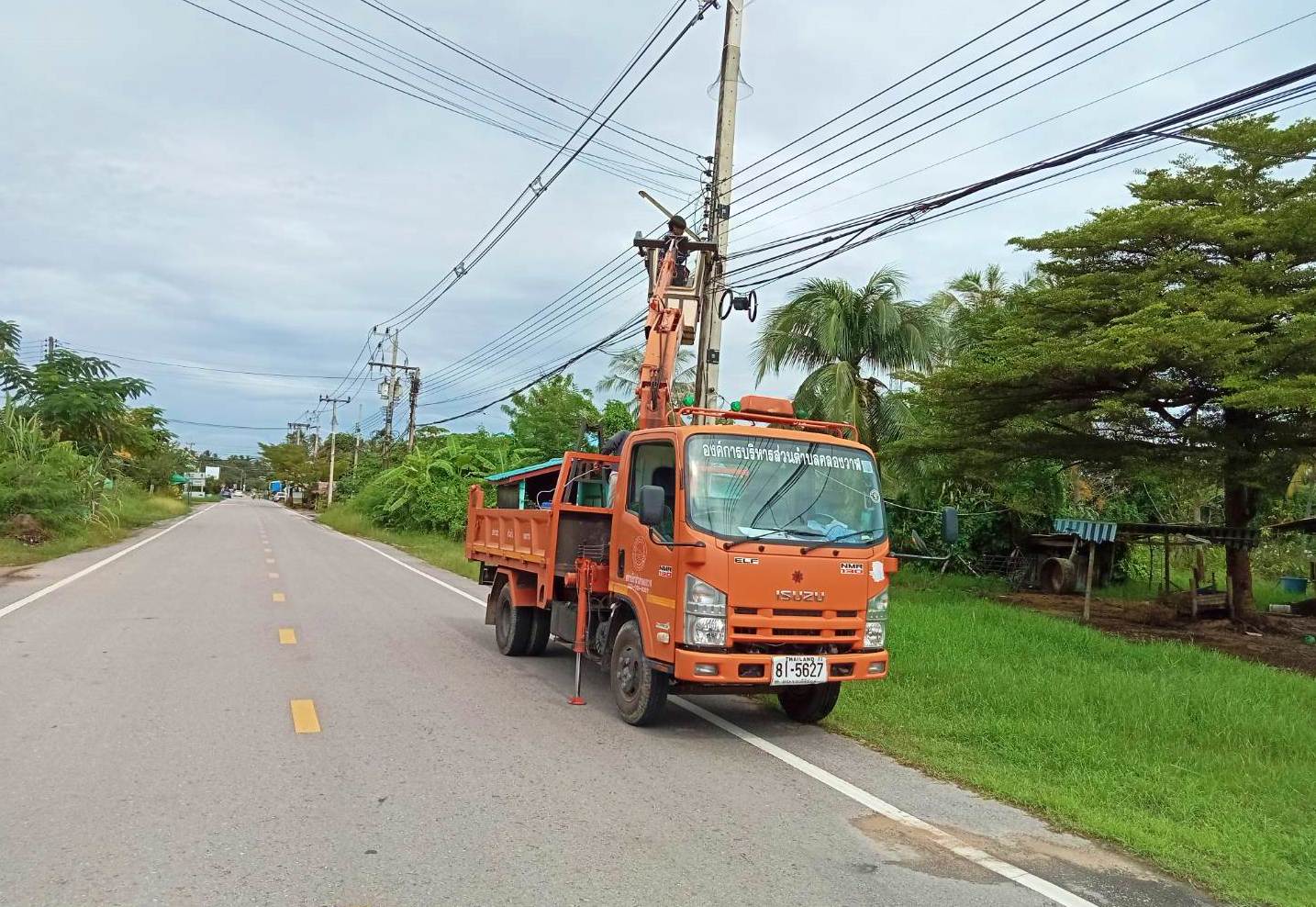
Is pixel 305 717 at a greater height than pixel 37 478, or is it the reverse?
pixel 37 478

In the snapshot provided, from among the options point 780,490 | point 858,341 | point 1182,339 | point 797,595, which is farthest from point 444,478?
point 797,595

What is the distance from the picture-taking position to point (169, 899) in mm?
4176

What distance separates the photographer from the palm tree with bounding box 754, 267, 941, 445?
2255 cm

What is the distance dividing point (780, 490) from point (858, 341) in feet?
53.1

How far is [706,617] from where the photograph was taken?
23.5 feet

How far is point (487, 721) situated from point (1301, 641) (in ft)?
41.3

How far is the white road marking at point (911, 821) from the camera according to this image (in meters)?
4.82

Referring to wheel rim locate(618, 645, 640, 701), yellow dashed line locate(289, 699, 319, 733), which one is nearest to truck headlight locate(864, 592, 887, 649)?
wheel rim locate(618, 645, 640, 701)

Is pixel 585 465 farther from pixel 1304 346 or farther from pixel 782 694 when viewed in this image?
pixel 1304 346

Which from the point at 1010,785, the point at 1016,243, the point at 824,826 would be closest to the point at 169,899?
A: the point at 824,826

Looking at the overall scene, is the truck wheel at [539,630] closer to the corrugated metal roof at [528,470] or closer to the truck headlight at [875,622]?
the corrugated metal roof at [528,470]

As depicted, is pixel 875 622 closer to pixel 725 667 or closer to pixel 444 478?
pixel 725 667

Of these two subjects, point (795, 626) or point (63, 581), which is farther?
point (63, 581)

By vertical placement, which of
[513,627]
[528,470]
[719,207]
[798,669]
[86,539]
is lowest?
[86,539]
